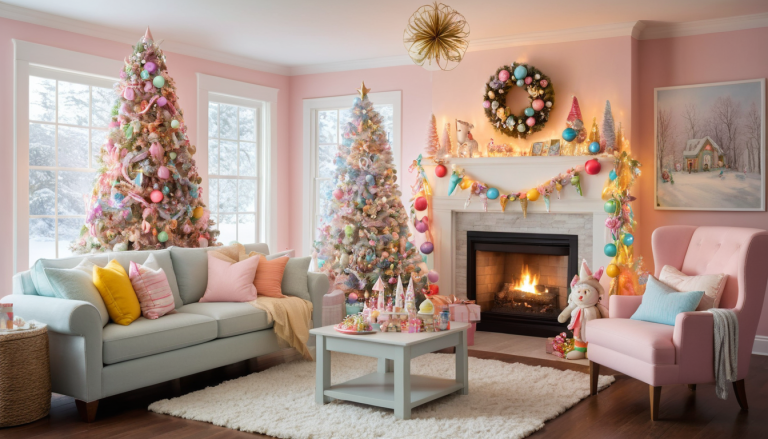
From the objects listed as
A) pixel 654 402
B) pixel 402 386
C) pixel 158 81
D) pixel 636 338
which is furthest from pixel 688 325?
pixel 158 81

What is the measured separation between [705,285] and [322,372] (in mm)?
2329

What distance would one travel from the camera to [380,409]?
3902 millimetres

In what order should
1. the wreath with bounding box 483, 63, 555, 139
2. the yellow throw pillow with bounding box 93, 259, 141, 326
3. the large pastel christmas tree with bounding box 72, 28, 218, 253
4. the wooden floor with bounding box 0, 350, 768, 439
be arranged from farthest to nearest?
1. the wreath with bounding box 483, 63, 555, 139
2. the large pastel christmas tree with bounding box 72, 28, 218, 253
3. the yellow throw pillow with bounding box 93, 259, 141, 326
4. the wooden floor with bounding box 0, 350, 768, 439

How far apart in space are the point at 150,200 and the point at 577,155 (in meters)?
3.52

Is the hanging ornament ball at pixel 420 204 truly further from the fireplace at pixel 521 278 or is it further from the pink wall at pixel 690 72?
the pink wall at pixel 690 72

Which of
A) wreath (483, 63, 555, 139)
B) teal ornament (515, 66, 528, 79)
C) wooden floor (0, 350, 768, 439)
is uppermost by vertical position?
teal ornament (515, 66, 528, 79)

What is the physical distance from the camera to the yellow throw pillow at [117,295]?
4.03m

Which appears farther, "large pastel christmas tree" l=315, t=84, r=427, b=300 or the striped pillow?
"large pastel christmas tree" l=315, t=84, r=427, b=300

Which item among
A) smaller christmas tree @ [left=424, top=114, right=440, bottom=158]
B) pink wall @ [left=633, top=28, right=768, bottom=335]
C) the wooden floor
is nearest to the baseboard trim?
pink wall @ [left=633, top=28, right=768, bottom=335]

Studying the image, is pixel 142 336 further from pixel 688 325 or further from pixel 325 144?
pixel 325 144

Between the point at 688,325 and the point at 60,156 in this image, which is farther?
the point at 60,156

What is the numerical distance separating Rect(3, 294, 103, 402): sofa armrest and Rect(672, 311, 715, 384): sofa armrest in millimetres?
3129

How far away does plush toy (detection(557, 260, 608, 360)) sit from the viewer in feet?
16.8

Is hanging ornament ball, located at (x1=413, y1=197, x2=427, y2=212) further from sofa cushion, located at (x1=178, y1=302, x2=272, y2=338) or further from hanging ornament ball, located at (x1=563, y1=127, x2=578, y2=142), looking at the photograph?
sofa cushion, located at (x1=178, y1=302, x2=272, y2=338)
